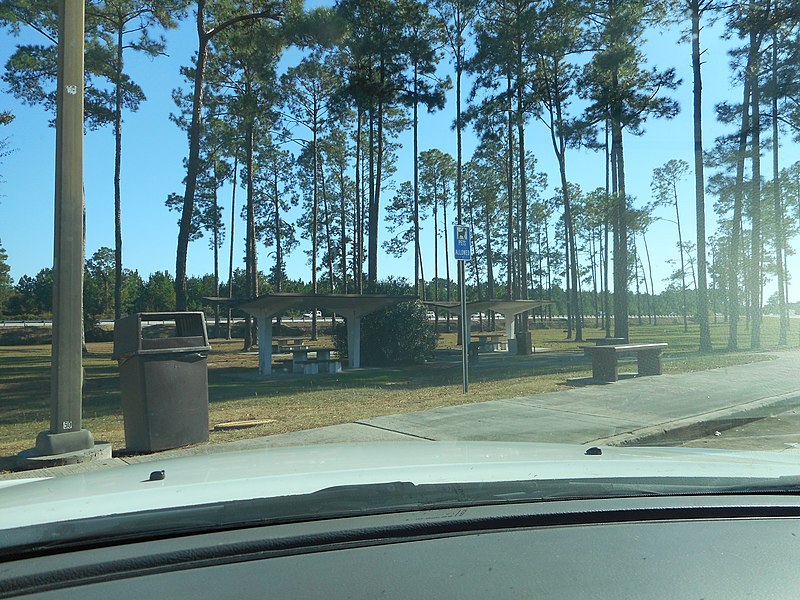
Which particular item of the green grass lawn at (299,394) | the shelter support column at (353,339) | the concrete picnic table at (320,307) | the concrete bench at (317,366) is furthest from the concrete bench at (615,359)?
the shelter support column at (353,339)

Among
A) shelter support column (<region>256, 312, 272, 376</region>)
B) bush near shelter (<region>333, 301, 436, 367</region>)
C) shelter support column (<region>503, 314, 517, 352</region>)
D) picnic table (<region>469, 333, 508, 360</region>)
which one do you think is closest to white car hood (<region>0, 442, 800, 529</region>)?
shelter support column (<region>256, 312, 272, 376</region>)

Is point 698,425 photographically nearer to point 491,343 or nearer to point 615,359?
point 615,359

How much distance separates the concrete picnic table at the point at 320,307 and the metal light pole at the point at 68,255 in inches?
474

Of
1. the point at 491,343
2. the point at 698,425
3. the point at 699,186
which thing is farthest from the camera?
the point at 491,343

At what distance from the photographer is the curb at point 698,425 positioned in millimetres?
8289

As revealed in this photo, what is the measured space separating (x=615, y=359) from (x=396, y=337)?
34.9ft

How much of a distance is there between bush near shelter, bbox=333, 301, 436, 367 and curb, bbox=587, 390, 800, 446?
13595 millimetres

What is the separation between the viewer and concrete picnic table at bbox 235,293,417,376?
20.7m

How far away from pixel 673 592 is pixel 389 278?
25.1 meters

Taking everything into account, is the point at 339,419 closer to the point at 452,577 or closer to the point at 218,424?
the point at 218,424

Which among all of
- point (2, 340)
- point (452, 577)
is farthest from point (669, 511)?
point (2, 340)

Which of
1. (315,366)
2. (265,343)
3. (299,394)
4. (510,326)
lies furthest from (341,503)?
(510,326)

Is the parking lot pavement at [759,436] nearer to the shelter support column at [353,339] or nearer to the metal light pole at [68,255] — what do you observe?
the metal light pole at [68,255]

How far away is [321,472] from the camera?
9.57 feet
